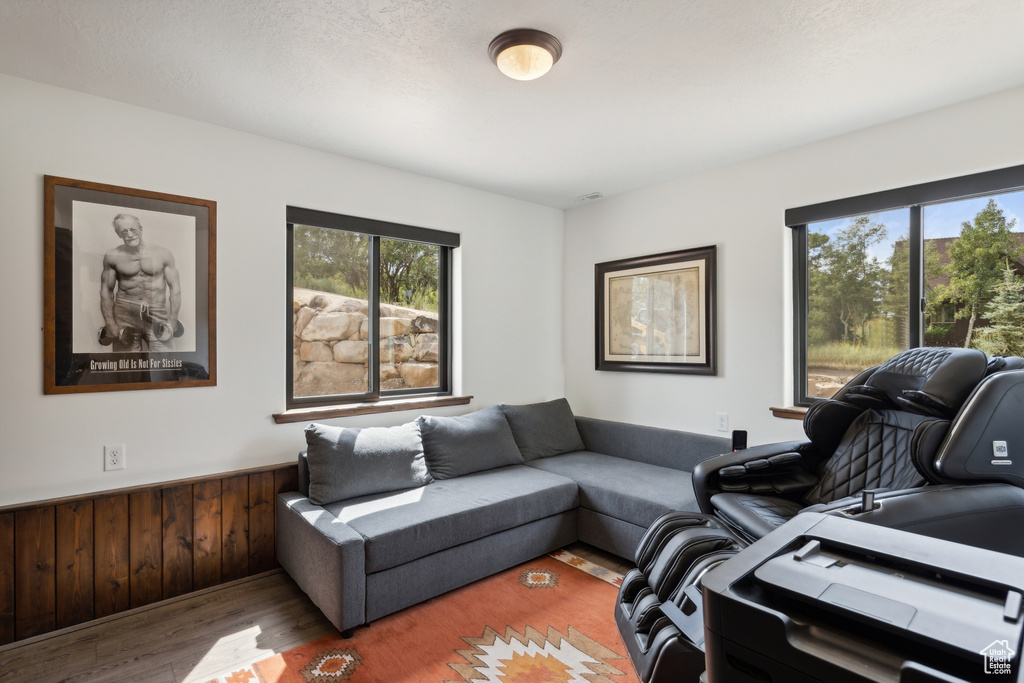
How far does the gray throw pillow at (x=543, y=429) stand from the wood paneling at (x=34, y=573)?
8.31ft

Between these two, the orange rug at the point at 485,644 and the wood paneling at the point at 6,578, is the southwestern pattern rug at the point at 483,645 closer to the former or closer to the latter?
the orange rug at the point at 485,644

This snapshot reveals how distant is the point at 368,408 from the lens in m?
3.27

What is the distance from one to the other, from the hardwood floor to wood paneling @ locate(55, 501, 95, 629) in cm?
8

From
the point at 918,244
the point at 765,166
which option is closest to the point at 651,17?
the point at 765,166

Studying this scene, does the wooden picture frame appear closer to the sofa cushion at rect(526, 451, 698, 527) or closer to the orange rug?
the sofa cushion at rect(526, 451, 698, 527)

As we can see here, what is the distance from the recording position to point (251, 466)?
112 inches

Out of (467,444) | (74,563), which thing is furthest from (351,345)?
(74,563)

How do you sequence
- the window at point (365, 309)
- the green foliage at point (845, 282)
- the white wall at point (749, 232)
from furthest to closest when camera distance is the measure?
the window at point (365, 309) → the green foliage at point (845, 282) → the white wall at point (749, 232)

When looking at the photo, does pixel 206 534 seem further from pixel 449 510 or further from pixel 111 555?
pixel 449 510

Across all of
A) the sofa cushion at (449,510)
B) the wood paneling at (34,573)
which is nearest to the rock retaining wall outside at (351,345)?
the sofa cushion at (449,510)

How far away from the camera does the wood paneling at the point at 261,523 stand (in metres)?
2.82

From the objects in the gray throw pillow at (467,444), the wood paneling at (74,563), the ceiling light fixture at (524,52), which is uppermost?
the ceiling light fixture at (524,52)

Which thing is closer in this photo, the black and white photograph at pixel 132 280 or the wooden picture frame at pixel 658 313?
the black and white photograph at pixel 132 280

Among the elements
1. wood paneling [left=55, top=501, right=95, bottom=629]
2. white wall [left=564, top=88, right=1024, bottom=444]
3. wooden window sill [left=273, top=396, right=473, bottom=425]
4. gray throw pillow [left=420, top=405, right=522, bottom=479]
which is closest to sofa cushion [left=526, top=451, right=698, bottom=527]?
gray throw pillow [left=420, top=405, right=522, bottom=479]
